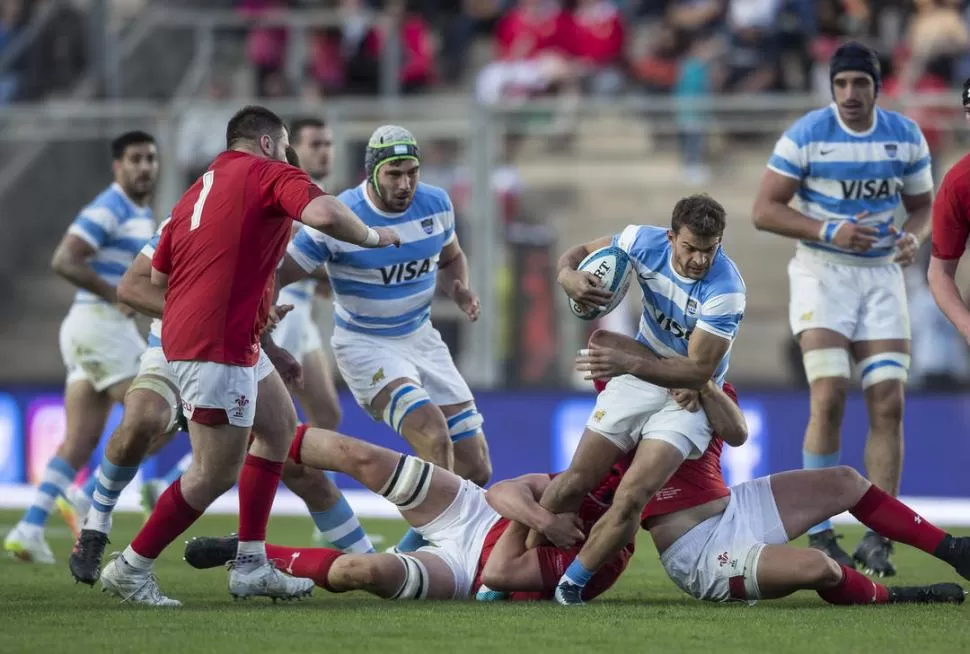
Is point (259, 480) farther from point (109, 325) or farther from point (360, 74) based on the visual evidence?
point (360, 74)

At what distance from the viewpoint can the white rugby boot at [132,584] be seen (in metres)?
7.22

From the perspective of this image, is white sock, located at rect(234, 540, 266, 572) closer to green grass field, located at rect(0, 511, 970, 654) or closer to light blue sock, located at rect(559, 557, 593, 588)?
green grass field, located at rect(0, 511, 970, 654)

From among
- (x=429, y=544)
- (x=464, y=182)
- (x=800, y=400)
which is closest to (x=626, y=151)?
(x=464, y=182)

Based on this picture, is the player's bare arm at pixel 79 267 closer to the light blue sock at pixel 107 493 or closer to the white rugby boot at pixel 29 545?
the white rugby boot at pixel 29 545

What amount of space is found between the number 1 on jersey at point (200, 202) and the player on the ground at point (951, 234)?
11.7ft

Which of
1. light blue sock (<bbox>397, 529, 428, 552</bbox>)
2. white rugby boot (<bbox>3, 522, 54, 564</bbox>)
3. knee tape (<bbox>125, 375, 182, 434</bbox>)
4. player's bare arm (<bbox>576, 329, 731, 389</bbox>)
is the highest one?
player's bare arm (<bbox>576, 329, 731, 389</bbox>)

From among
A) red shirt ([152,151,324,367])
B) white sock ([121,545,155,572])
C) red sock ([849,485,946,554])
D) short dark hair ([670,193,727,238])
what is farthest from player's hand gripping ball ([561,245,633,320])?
white sock ([121,545,155,572])

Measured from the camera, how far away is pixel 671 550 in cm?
725

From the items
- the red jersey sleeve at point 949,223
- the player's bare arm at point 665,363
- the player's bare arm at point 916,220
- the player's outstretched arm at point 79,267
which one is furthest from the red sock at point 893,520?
the player's outstretched arm at point 79,267

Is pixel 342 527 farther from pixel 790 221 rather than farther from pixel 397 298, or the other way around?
pixel 790 221

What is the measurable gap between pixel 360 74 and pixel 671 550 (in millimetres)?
11075

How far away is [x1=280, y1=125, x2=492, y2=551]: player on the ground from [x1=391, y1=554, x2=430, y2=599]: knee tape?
1.39 m

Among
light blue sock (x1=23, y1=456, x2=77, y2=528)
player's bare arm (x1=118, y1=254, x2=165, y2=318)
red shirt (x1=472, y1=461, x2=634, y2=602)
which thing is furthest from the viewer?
light blue sock (x1=23, y1=456, x2=77, y2=528)

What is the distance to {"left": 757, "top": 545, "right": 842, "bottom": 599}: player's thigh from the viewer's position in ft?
22.8
